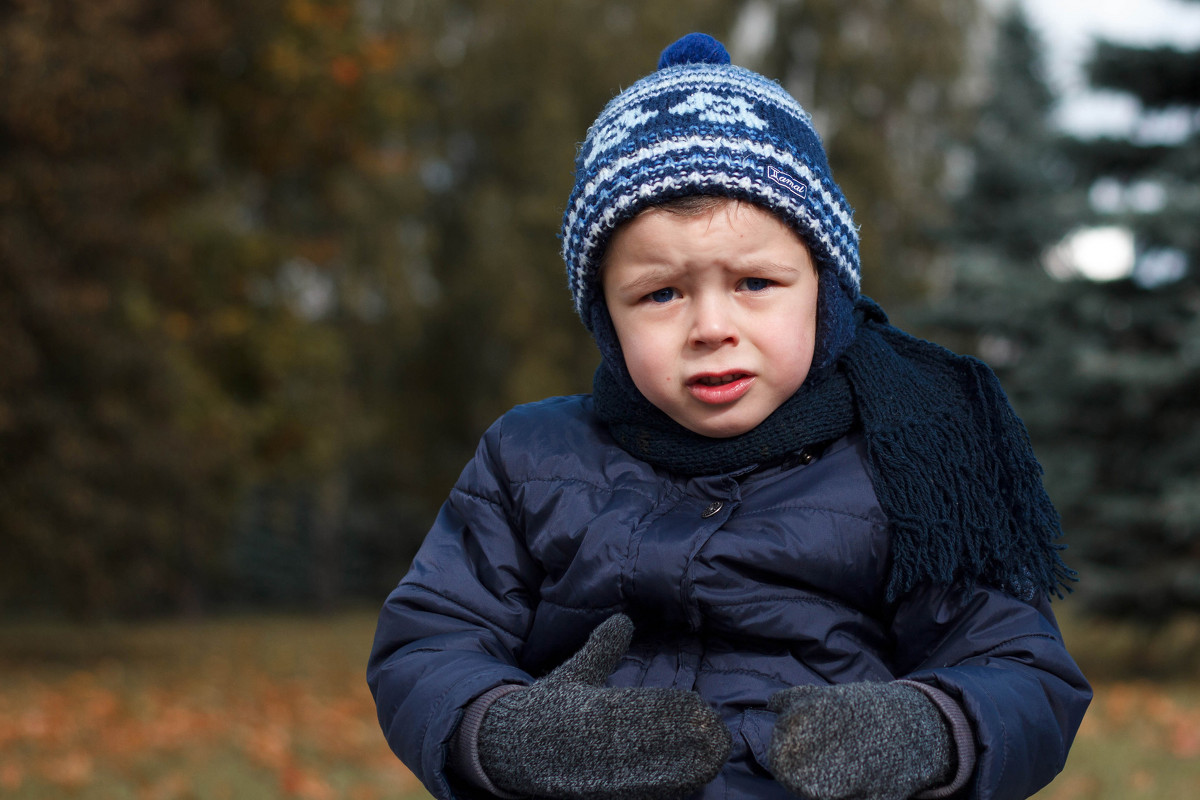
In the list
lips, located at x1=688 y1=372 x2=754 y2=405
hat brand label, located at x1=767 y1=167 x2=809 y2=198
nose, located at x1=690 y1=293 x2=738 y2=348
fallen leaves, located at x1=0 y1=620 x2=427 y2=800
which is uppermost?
hat brand label, located at x1=767 y1=167 x2=809 y2=198

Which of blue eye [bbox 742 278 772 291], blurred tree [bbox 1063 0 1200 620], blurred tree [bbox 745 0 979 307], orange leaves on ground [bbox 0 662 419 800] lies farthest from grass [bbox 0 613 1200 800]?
blurred tree [bbox 745 0 979 307]

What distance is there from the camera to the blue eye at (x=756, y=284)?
1.73 m

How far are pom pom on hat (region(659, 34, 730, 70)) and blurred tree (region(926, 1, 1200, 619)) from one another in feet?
24.4

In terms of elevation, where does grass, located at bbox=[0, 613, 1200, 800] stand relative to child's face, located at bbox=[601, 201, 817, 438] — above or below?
below

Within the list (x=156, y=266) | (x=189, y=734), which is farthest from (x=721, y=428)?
(x=156, y=266)

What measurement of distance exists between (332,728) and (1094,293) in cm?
656

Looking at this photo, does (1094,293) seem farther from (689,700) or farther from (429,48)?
(429,48)

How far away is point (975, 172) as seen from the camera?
49.9 feet

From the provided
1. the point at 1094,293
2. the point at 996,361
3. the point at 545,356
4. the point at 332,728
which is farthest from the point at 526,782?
the point at 545,356

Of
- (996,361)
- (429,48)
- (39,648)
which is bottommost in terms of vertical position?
(39,648)

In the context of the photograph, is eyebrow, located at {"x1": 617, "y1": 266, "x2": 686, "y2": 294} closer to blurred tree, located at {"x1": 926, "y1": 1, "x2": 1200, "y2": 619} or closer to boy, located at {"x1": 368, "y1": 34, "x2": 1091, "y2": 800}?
boy, located at {"x1": 368, "y1": 34, "x2": 1091, "y2": 800}

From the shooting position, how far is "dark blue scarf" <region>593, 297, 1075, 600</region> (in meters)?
1.64

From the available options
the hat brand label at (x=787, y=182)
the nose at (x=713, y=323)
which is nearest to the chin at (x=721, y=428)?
the nose at (x=713, y=323)

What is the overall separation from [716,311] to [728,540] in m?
0.31
